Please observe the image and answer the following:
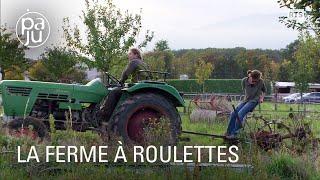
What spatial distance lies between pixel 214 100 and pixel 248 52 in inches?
2497

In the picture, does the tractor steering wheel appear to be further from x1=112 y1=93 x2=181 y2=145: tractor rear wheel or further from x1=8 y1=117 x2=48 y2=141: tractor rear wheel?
x1=8 y1=117 x2=48 y2=141: tractor rear wheel

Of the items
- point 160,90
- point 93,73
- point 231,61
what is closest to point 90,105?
point 160,90

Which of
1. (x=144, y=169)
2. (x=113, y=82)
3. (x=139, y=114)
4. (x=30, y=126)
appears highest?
(x=113, y=82)

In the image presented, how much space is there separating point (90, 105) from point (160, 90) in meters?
1.24

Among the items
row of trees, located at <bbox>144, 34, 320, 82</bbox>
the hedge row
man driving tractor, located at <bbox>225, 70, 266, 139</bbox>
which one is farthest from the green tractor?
row of trees, located at <bbox>144, 34, 320, 82</bbox>

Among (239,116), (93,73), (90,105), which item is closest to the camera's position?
(90,105)

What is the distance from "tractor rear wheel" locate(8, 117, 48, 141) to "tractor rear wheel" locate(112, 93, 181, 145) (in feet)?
3.62

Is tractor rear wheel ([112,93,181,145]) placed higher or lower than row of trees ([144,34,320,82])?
lower

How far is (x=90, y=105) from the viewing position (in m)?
9.27

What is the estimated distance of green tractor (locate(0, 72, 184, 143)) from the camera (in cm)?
858

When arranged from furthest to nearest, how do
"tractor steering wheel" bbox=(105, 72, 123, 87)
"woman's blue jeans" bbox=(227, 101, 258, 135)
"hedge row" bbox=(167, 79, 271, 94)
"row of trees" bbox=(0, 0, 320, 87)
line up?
1. "hedge row" bbox=(167, 79, 271, 94)
2. "row of trees" bbox=(0, 0, 320, 87)
3. "woman's blue jeans" bbox=(227, 101, 258, 135)
4. "tractor steering wheel" bbox=(105, 72, 123, 87)

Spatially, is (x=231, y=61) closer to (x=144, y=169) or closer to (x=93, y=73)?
(x=93, y=73)

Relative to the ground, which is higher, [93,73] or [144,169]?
[93,73]

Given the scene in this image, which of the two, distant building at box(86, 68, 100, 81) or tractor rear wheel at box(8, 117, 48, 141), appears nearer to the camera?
tractor rear wheel at box(8, 117, 48, 141)
